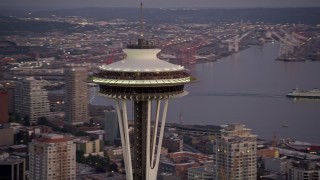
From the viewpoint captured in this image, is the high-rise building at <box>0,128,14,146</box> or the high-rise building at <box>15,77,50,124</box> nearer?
the high-rise building at <box>0,128,14,146</box>

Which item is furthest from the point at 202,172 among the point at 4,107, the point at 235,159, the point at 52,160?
the point at 4,107

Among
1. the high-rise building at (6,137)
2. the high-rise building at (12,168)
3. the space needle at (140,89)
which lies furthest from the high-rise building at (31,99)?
the space needle at (140,89)

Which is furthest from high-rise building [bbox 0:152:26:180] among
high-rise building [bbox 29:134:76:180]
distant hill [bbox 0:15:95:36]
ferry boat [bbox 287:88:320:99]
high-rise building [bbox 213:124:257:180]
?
distant hill [bbox 0:15:95:36]

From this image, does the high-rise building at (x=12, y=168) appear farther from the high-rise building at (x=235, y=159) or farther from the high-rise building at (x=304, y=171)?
the high-rise building at (x=304, y=171)

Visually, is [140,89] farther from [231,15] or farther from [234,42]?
[234,42]

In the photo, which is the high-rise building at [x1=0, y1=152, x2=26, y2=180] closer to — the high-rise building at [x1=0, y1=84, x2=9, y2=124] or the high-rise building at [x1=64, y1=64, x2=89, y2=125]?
the high-rise building at [x1=0, y1=84, x2=9, y2=124]
